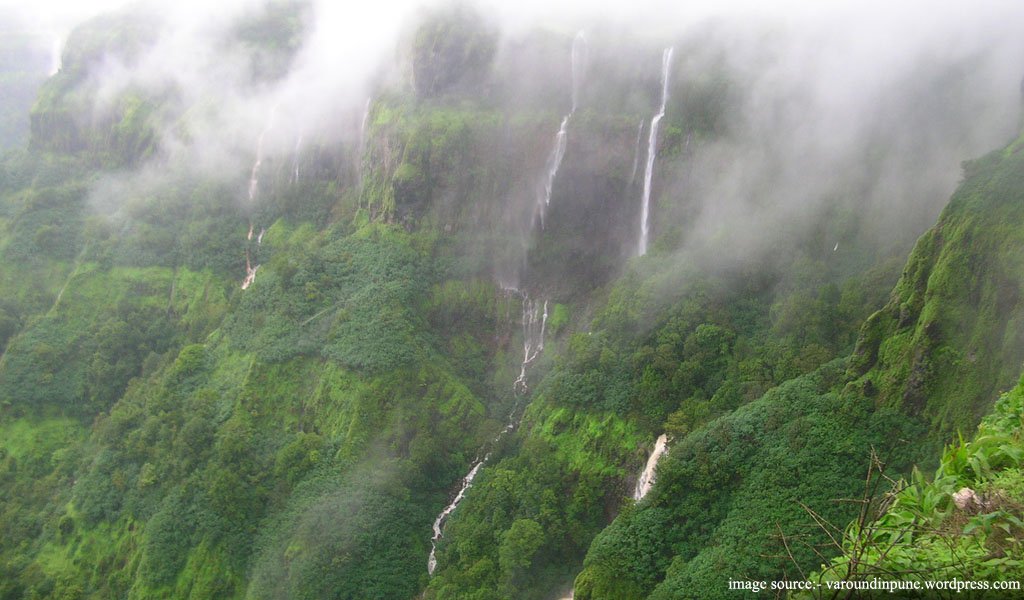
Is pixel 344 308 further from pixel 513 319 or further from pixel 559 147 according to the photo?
pixel 559 147

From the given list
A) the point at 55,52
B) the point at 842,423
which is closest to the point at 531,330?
the point at 842,423

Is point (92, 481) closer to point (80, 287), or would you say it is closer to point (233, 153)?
point (80, 287)

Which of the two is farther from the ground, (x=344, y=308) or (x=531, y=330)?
(x=344, y=308)

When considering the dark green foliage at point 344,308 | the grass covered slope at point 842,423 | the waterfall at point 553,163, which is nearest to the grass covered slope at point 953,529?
the grass covered slope at point 842,423

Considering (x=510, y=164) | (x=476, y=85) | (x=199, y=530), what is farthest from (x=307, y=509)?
(x=476, y=85)

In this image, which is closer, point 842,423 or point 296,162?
point 842,423

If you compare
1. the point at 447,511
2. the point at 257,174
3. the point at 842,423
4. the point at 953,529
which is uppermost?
the point at 257,174

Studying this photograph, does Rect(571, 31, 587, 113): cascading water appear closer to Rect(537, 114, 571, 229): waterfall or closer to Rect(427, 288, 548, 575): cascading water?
Rect(537, 114, 571, 229): waterfall
